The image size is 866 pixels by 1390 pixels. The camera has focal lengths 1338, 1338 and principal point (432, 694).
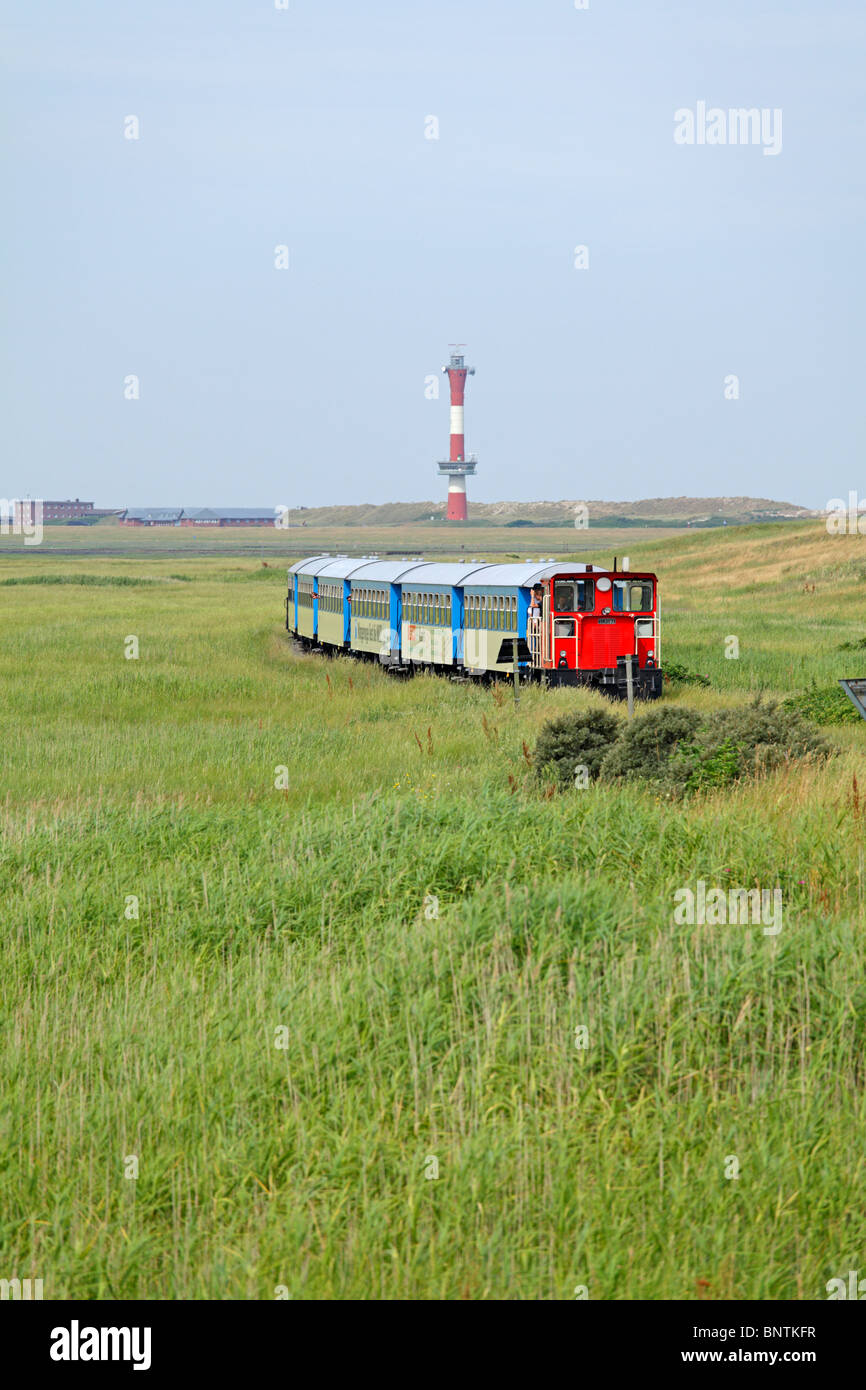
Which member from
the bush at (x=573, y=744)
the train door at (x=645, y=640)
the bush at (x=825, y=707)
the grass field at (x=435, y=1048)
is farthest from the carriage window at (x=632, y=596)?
the grass field at (x=435, y=1048)

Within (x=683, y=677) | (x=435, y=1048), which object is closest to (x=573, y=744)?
(x=435, y=1048)

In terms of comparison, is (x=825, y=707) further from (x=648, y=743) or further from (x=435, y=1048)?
(x=435, y=1048)

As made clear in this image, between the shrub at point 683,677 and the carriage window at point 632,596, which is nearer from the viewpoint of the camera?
the carriage window at point 632,596

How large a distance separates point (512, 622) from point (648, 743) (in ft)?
39.9

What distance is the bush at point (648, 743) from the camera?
15.8 meters

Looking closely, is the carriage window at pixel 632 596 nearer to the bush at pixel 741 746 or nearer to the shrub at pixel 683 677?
the shrub at pixel 683 677

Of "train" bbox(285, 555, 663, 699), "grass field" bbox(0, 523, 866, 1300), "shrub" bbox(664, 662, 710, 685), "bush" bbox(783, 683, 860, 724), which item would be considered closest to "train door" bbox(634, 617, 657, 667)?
"train" bbox(285, 555, 663, 699)

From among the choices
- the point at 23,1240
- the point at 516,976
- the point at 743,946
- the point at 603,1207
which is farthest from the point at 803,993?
the point at 23,1240

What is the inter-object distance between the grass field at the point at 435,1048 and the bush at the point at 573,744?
5.04ft

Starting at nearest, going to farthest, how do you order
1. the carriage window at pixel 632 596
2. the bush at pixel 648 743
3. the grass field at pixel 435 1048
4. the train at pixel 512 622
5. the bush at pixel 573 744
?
1. the grass field at pixel 435 1048
2. the bush at pixel 648 743
3. the bush at pixel 573 744
4. the train at pixel 512 622
5. the carriage window at pixel 632 596

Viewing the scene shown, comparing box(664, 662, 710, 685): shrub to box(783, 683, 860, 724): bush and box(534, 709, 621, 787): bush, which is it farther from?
box(534, 709, 621, 787): bush

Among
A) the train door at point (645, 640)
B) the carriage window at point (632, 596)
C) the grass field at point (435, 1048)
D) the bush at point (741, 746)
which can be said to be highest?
the carriage window at point (632, 596)
